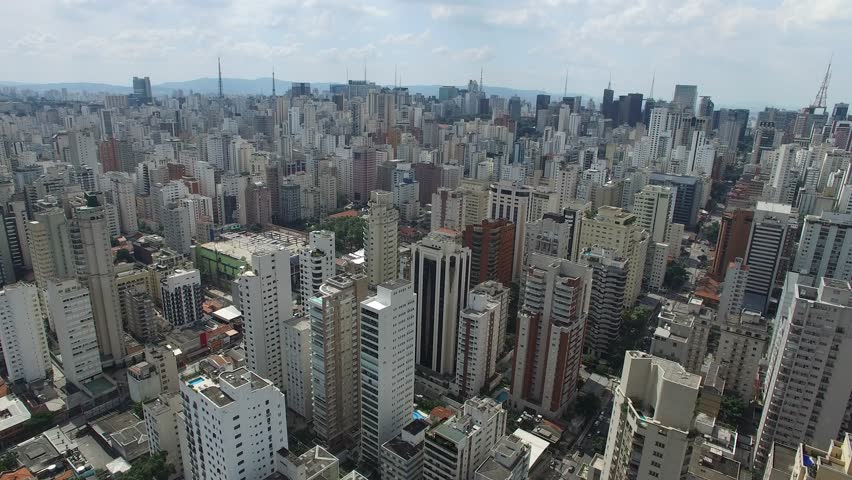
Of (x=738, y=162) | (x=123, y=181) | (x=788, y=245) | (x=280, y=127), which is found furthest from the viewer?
(x=280, y=127)

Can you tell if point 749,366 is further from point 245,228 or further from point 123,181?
point 123,181

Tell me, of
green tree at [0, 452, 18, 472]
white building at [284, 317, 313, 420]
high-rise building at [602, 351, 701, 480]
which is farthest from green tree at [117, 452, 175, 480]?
high-rise building at [602, 351, 701, 480]

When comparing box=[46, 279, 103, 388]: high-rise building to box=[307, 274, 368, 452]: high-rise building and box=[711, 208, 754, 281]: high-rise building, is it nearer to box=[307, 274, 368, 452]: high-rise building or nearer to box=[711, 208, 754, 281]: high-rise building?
box=[307, 274, 368, 452]: high-rise building

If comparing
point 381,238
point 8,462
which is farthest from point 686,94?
point 8,462

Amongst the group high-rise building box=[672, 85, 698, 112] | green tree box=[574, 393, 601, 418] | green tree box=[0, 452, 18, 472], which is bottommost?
green tree box=[0, 452, 18, 472]

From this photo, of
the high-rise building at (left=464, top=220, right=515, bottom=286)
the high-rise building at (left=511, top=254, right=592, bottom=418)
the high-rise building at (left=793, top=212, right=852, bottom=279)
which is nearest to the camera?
the high-rise building at (left=511, top=254, right=592, bottom=418)

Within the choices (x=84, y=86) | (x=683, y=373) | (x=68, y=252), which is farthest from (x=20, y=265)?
(x=84, y=86)

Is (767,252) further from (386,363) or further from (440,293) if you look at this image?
(386,363)
